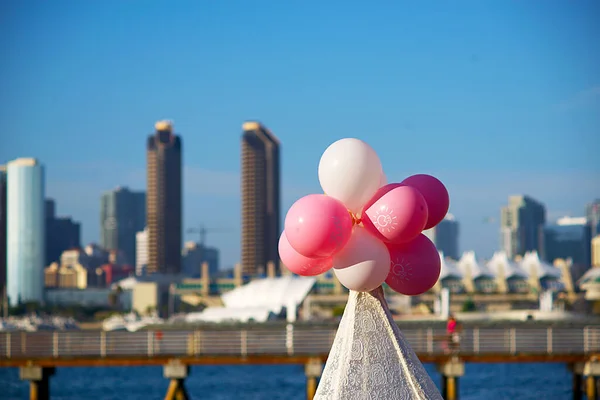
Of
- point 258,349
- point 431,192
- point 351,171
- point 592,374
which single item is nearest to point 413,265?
point 431,192

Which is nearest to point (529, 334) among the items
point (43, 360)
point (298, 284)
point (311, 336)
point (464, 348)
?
point (464, 348)

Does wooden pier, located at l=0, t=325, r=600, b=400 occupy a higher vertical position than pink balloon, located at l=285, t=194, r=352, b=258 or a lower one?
lower

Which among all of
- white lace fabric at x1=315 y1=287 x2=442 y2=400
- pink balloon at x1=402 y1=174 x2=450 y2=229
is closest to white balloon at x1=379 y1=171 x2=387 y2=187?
pink balloon at x1=402 y1=174 x2=450 y2=229

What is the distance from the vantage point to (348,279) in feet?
41.4

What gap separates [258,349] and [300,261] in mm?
12042

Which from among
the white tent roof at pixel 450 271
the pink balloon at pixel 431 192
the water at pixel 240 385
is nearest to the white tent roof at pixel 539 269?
the white tent roof at pixel 450 271

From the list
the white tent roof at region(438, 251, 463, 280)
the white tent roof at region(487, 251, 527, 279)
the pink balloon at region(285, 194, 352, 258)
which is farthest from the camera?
the white tent roof at region(487, 251, 527, 279)

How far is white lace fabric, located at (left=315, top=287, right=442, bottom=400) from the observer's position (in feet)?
42.1

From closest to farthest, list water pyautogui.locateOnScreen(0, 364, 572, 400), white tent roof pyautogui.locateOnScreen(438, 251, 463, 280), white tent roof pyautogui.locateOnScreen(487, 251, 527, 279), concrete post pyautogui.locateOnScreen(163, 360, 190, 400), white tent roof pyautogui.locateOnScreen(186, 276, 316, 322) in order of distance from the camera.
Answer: concrete post pyautogui.locateOnScreen(163, 360, 190, 400) < water pyautogui.locateOnScreen(0, 364, 572, 400) < white tent roof pyautogui.locateOnScreen(186, 276, 316, 322) < white tent roof pyautogui.locateOnScreen(438, 251, 463, 280) < white tent roof pyautogui.locateOnScreen(487, 251, 527, 279)

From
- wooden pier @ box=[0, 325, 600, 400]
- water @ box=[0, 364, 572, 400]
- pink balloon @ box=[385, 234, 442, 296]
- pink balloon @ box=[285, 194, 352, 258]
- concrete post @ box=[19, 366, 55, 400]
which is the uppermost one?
pink balloon @ box=[285, 194, 352, 258]

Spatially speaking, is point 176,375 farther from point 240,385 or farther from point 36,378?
point 240,385

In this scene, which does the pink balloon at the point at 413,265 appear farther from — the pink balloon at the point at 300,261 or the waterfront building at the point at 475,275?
the waterfront building at the point at 475,275

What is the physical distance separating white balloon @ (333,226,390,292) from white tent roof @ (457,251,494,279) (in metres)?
150

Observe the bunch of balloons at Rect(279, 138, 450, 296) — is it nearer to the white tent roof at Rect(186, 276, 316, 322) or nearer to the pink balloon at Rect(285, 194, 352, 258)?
the pink balloon at Rect(285, 194, 352, 258)
